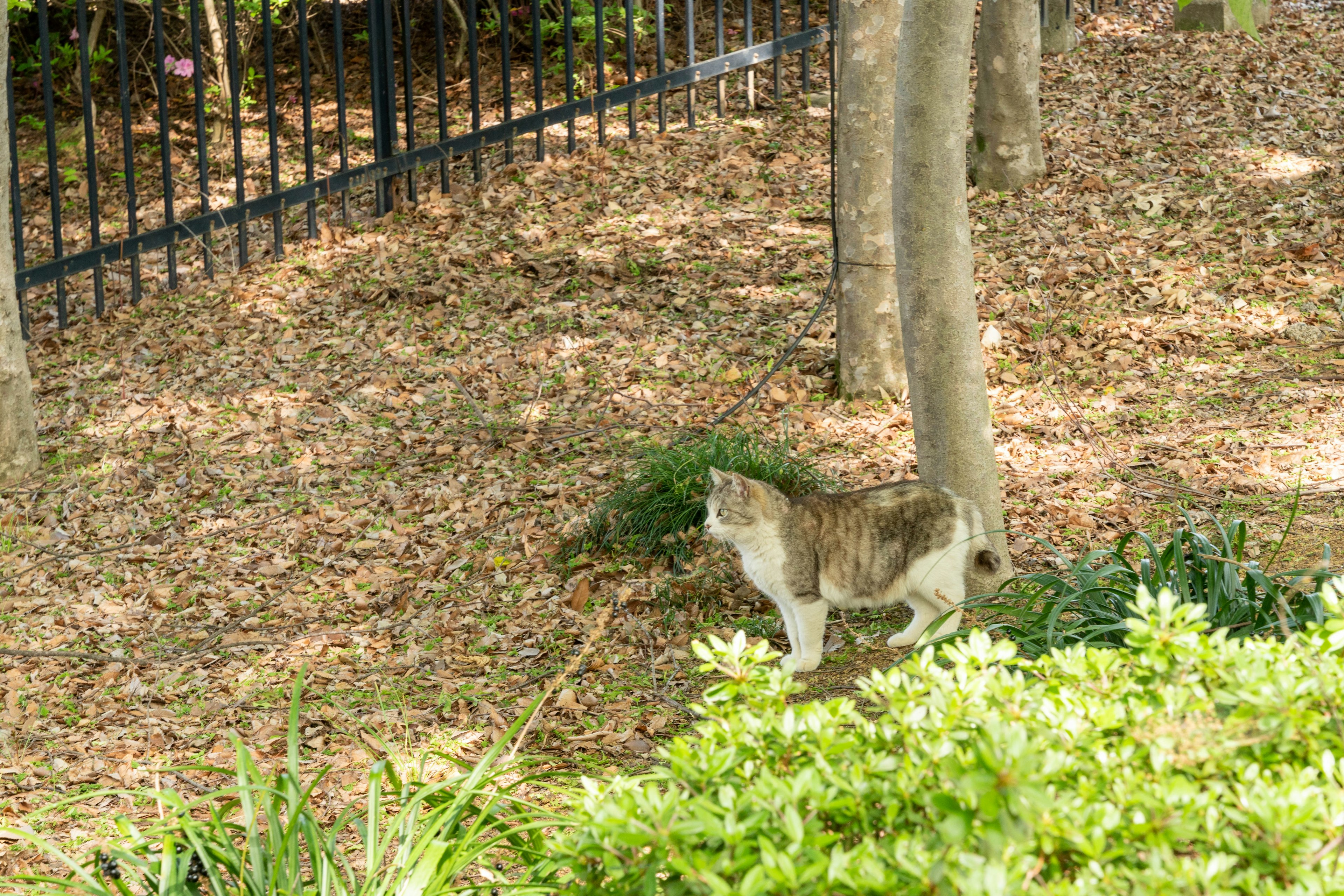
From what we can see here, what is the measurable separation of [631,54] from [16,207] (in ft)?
15.3

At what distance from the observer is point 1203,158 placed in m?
9.38

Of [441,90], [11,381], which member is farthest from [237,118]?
[11,381]

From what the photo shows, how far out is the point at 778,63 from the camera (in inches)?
409

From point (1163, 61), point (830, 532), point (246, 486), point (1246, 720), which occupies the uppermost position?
point (1163, 61)

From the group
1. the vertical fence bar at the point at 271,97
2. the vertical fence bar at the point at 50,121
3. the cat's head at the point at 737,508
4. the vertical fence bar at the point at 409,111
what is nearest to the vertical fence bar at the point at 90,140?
the vertical fence bar at the point at 50,121

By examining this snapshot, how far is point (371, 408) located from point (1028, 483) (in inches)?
150

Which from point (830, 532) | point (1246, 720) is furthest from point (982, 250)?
point (1246, 720)

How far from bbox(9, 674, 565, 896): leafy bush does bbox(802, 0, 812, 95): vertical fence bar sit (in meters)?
8.51

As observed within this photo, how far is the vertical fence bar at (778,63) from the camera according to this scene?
399 inches

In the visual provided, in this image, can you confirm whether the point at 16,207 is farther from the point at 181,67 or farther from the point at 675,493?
the point at 675,493

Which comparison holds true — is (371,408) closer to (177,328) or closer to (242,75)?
(177,328)

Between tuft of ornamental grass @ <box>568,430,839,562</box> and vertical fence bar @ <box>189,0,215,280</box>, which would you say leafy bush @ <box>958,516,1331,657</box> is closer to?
tuft of ornamental grass @ <box>568,430,839,562</box>

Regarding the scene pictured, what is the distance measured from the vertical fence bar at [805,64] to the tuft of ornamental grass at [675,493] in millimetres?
5883

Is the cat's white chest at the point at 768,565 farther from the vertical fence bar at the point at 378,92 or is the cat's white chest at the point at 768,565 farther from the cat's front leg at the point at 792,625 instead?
the vertical fence bar at the point at 378,92
